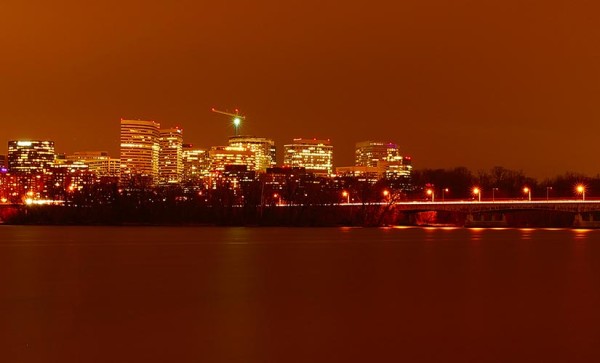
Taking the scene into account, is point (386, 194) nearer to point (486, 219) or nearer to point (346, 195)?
point (346, 195)

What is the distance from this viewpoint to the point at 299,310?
851 inches

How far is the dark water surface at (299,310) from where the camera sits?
15.8m

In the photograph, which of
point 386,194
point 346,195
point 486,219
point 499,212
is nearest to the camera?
point 499,212

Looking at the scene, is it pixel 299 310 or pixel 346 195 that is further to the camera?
pixel 346 195

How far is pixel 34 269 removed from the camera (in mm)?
34688

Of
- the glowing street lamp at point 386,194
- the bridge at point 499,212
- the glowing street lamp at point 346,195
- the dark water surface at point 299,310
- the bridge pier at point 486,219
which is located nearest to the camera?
the dark water surface at point 299,310

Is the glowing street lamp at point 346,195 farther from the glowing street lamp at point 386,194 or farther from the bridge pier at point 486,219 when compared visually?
the bridge pier at point 486,219

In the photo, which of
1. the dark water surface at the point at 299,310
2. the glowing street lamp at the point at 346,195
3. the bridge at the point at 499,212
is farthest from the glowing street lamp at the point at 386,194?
the dark water surface at the point at 299,310

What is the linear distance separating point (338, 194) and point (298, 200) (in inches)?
498

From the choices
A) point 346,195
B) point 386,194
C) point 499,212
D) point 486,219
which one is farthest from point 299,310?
point 346,195

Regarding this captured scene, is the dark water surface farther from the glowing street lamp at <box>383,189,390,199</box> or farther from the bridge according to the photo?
the glowing street lamp at <box>383,189,390,199</box>

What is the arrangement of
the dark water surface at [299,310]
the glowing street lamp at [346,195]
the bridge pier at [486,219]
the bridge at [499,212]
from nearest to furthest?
the dark water surface at [299,310] < the bridge at [499,212] < the bridge pier at [486,219] < the glowing street lamp at [346,195]

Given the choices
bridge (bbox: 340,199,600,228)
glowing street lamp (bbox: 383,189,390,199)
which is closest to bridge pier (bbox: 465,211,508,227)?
bridge (bbox: 340,199,600,228)

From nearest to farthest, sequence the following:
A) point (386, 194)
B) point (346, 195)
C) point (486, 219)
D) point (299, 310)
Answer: point (299, 310)
point (386, 194)
point (486, 219)
point (346, 195)
